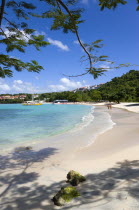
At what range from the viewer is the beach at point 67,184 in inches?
132

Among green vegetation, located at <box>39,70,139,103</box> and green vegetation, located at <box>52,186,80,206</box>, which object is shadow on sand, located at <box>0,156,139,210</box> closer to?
green vegetation, located at <box>52,186,80,206</box>

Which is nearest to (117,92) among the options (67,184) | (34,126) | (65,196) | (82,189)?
(34,126)

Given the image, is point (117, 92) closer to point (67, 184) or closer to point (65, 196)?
point (67, 184)

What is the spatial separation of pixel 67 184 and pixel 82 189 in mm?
528

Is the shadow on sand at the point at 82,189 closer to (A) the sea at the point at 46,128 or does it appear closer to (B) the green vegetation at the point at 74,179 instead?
(B) the green vegetation at the point at 74,179

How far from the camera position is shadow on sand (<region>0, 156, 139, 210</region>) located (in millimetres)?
3387

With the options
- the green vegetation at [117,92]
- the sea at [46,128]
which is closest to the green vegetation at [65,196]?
the sea at [46,128]

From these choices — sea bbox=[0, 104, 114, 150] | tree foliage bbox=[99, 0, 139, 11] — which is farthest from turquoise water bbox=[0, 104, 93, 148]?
tree foliage bbox=[99, 0, 139, 11]

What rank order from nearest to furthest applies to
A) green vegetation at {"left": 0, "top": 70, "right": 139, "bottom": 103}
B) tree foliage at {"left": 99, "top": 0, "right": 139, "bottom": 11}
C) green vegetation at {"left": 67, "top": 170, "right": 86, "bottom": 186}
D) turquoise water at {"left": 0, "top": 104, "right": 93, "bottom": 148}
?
tree foliage at {"left": 99, "top": 0, "right": 139, "bottom": 11} < green vegetation at {"left": 67, "top": 170, "right": 86, "bottom": 186} < turquoise water at {"left": 0, "top": 104, "right": 93, "bottom": 148} < green vegetation at {"left": 0, "top": 70, "right": 139, "bottom": 103}

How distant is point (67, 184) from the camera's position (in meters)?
4.30

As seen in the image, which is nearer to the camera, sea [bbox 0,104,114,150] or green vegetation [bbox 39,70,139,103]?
sea [bbox 0,104,114,150]

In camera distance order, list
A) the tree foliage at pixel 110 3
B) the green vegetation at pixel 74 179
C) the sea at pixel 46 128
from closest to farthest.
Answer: the tree foliage at pixel 110 3 < the green vegetation at pixel 74 179 < the sea at pixel 46 128

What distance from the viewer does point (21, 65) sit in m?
3.31

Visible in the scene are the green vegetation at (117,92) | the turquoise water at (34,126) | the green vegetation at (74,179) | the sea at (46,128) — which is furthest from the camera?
the green vegetation at (117,92)
